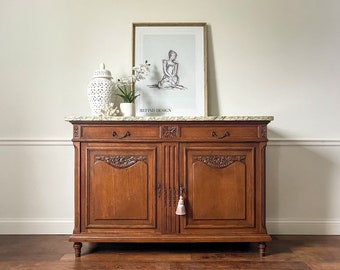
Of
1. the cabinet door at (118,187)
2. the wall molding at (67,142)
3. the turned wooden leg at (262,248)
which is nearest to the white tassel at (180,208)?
the cabinet door at (118,187)

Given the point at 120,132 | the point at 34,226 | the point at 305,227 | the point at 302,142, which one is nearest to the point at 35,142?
the point at 34,226

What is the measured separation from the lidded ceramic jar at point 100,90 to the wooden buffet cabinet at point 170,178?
341mm

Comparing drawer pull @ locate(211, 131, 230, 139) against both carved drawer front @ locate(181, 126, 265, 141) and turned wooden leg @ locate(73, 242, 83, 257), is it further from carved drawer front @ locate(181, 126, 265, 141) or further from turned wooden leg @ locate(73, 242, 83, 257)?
turned wooden leg @ locate(73, 242, 83, 257)

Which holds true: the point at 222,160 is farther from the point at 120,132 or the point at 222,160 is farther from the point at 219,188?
the point at 120,132

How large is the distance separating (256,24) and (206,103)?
766mm

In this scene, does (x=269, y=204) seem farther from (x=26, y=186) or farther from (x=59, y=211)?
(x=26, y=186)

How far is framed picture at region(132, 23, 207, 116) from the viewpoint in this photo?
2.38 m

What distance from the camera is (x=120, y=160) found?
190 cm

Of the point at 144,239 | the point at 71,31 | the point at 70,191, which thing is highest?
the point at 71,31

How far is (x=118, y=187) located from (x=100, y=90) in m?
0.74

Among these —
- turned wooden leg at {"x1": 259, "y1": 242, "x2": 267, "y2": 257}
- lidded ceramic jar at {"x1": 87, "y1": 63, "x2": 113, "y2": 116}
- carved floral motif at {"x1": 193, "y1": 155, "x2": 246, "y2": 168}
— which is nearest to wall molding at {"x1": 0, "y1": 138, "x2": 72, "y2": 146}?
lidded ceramic jar at {"x1": 87, "y1": 63, "x2": 113, "y2": 116}

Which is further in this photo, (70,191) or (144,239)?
(70,191)

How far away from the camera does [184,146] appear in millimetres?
1908

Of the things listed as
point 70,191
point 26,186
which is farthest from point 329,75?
point 26,186
